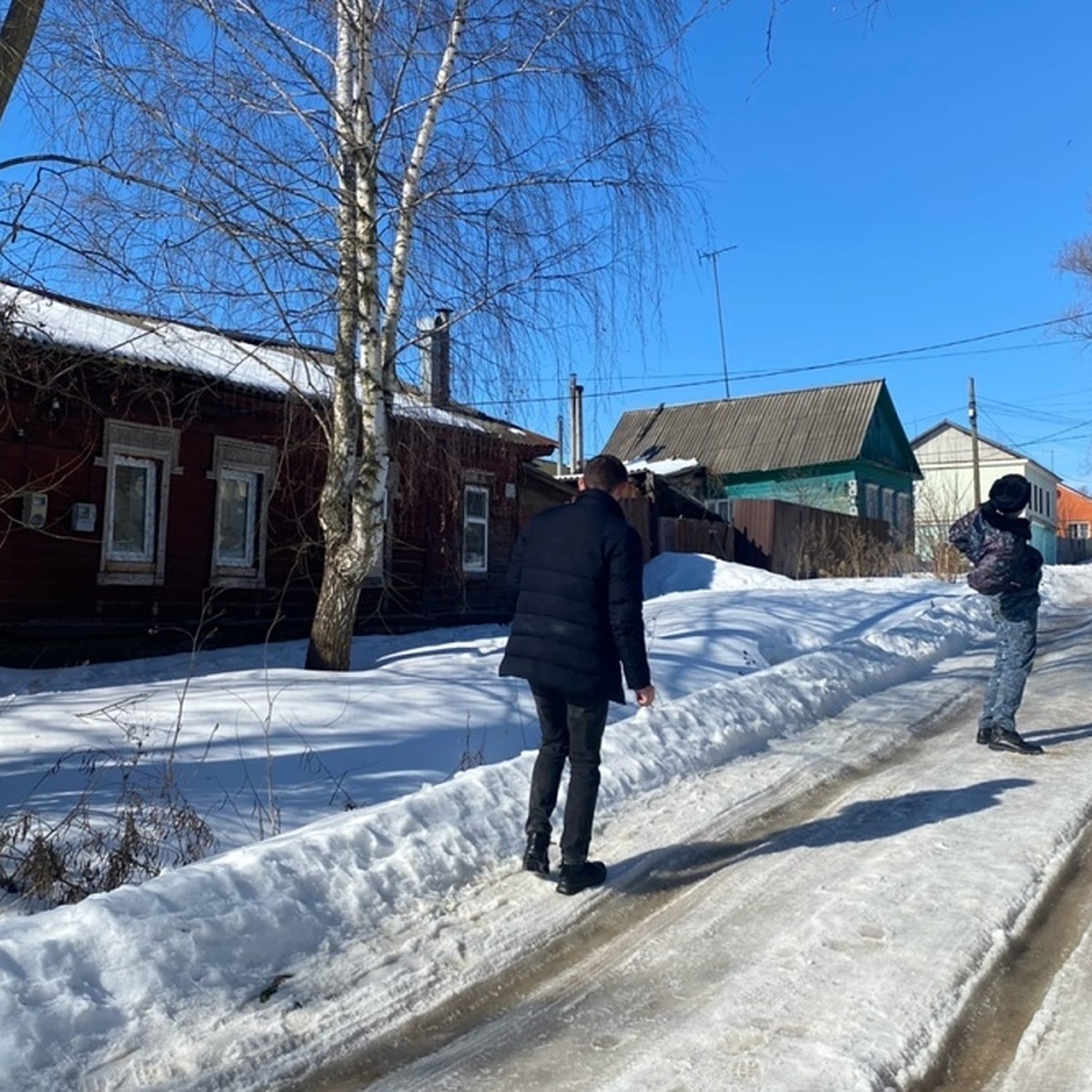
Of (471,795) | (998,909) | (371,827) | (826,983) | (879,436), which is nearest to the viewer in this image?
(826,983)

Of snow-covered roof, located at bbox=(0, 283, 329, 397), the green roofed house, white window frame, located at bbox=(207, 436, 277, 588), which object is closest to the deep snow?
snow-covered roof, located at bbox=(0, 283, 329, 397)

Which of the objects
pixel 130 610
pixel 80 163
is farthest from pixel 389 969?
pixel 130 610

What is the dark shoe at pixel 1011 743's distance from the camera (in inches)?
251

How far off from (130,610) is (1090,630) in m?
12.2

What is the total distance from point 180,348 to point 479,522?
719 centimetres

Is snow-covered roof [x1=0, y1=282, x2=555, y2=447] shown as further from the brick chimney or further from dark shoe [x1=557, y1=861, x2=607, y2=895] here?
dark shoe [x1=557, y1=861, x2=607, y2=895]

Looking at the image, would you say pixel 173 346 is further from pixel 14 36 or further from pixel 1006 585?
pixel 1006 585

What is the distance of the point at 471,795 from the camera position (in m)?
5.04

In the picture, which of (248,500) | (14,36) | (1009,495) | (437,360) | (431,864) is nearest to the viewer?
(431,864)

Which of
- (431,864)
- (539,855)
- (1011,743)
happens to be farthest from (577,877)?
(1011,743)

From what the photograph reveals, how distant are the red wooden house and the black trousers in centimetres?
504

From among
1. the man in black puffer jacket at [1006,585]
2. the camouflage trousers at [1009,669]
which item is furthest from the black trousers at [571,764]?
the camouflage trousers at [1009,669]

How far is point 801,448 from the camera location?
35625mm

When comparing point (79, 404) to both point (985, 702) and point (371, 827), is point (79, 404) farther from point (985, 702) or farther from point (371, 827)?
point (985, 702)
